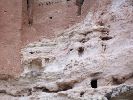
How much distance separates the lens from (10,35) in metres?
23.7

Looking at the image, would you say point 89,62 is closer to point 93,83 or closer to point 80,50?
point 93,83

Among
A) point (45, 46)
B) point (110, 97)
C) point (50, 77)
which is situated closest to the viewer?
point (110, 97)

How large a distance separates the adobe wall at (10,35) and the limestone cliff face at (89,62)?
2895mm

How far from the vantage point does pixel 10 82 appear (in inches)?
725

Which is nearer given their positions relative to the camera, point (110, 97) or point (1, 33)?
point (110, 97)

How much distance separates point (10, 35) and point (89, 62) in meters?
7.88

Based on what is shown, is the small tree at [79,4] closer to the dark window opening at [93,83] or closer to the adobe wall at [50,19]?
the adobe wall at [50,19]

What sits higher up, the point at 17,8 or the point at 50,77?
the point at 17,8

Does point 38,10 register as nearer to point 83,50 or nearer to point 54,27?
point 54,27

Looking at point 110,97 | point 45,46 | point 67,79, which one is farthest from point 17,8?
point 110,97

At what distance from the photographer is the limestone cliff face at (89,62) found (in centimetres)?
1516

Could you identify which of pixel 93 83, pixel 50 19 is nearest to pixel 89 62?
pixel 93 83

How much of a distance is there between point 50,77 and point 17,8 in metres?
7.73

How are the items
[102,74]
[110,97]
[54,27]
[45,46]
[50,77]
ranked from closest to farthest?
[110,97], [102,74], [50,77], [45,46], [54,27]
